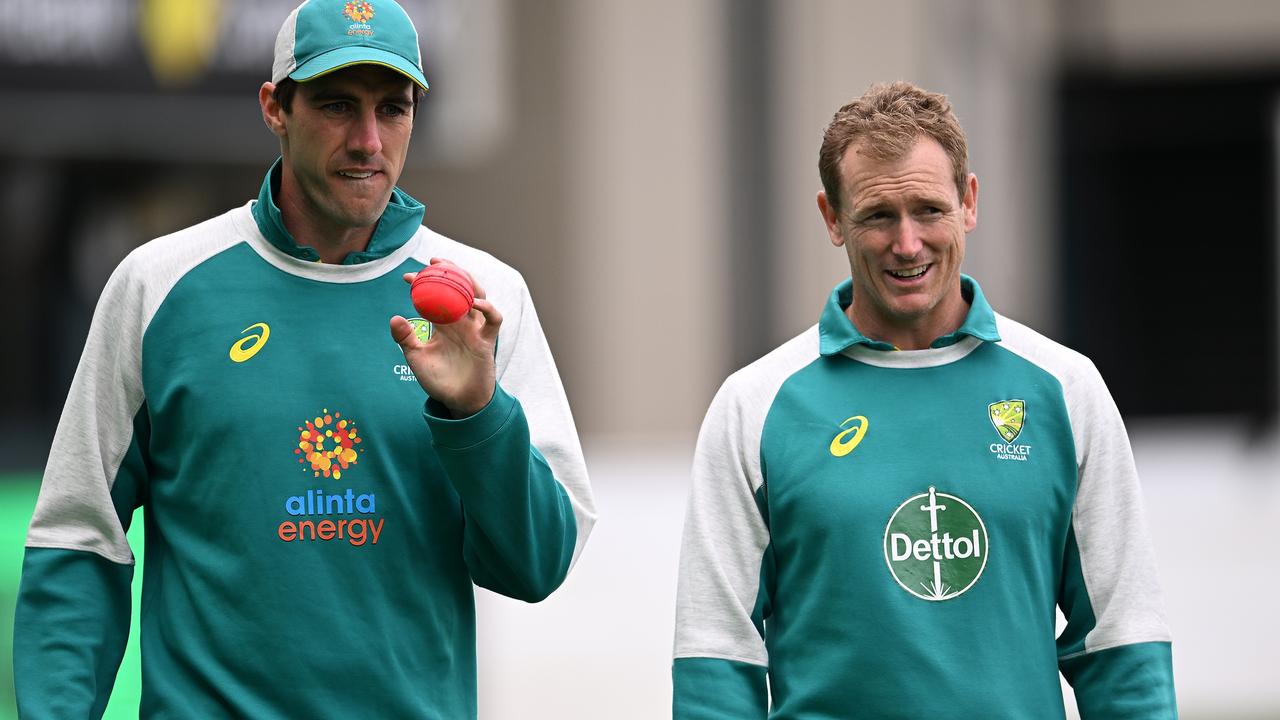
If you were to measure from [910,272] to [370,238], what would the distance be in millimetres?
930

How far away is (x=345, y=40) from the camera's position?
3.41m

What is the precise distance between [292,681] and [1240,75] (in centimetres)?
1070

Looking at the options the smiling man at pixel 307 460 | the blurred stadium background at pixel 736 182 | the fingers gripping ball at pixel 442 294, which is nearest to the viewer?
the fingers gripping ball at pixel 442 294

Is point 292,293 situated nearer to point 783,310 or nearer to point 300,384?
point 300,384

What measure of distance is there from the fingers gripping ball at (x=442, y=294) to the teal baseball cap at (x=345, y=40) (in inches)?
15.1

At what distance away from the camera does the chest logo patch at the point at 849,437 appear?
137 inches

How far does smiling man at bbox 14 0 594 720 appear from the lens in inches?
131

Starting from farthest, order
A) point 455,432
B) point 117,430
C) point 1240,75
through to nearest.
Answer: point 1240,75 → point 117,430 → point 455,432

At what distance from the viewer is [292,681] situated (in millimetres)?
3330

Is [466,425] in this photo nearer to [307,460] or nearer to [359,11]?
[307,460]

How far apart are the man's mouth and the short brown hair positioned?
0.52 ft

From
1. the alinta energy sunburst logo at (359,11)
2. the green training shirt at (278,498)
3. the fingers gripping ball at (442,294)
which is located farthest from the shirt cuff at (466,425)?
the alinta energy sunburst logo at (359,11)

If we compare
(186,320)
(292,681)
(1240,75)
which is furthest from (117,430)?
(1240,75)

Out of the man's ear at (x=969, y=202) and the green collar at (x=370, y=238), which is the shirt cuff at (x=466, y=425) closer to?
the green collar at (x=370, y=238)
